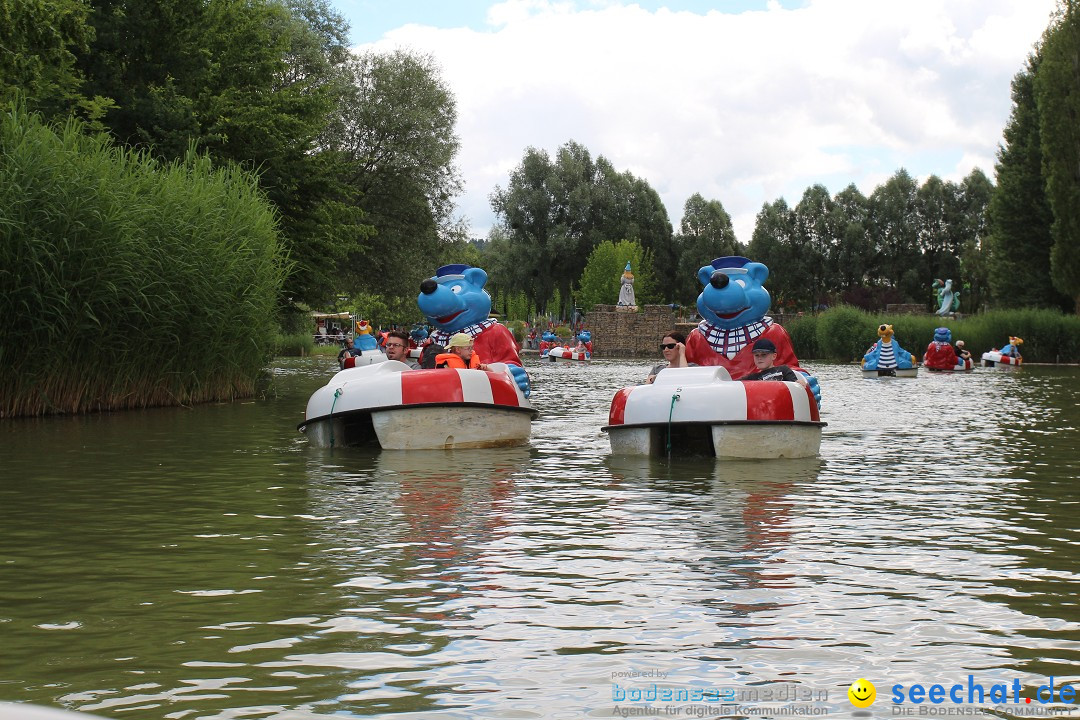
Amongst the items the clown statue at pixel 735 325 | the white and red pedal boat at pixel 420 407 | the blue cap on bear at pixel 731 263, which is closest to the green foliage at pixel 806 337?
the blue cap on bear at pixel 731 263

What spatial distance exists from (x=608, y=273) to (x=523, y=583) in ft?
216

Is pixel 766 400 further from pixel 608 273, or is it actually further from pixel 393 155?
pixel 608 273

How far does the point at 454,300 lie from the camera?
13969mm

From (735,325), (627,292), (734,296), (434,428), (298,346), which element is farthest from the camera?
(627,292)

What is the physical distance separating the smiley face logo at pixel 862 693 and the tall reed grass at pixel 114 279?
43.2ft

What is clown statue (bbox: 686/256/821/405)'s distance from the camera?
12.7 metres

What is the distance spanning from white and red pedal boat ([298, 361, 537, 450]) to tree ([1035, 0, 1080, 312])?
124 feet

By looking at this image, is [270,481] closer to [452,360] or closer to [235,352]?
[452,360]

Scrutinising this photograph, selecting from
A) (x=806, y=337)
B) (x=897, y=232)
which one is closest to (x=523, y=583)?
(x=806, y=337)

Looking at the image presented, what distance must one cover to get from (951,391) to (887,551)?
1822cm

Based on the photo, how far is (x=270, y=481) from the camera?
10.1 metres

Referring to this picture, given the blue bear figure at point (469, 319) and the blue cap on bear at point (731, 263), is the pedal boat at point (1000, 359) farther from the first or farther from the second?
the blue bear figure at point (469, 319)

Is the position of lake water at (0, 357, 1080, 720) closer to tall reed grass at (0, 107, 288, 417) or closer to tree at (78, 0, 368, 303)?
tall reed grass at (0, 107, 288, 417)

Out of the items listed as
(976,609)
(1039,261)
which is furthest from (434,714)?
(1039,261)
